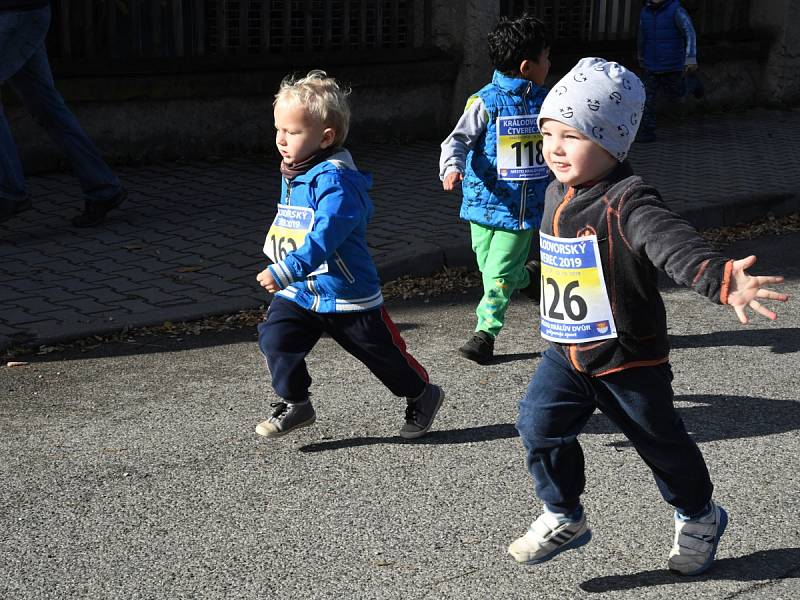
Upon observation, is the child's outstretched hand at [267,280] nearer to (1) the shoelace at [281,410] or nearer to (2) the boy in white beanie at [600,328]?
(1) the shoelace at [281,410]

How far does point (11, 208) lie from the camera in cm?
723

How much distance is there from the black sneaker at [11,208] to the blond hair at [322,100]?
3653 millimetres

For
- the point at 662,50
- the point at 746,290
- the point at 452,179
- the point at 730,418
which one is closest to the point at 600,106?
the point at 746,290

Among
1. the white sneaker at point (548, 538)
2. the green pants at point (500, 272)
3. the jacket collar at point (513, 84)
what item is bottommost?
the white sneaker at point (548, 538)

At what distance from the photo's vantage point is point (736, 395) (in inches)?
192

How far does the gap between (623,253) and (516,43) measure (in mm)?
2318

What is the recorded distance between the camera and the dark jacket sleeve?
9.33 feet

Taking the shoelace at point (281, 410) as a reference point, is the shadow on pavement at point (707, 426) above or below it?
below

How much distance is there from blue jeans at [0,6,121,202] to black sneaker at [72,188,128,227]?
1.1 inches

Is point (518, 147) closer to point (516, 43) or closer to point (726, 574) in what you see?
point (516, 43)

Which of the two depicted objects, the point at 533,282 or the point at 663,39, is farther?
the point at 663,39

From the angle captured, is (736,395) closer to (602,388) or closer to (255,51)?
(602,388)

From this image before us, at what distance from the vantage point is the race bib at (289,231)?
161 inches

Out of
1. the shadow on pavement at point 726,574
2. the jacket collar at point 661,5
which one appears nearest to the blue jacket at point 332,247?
the shadow on pavement at point 726,574
